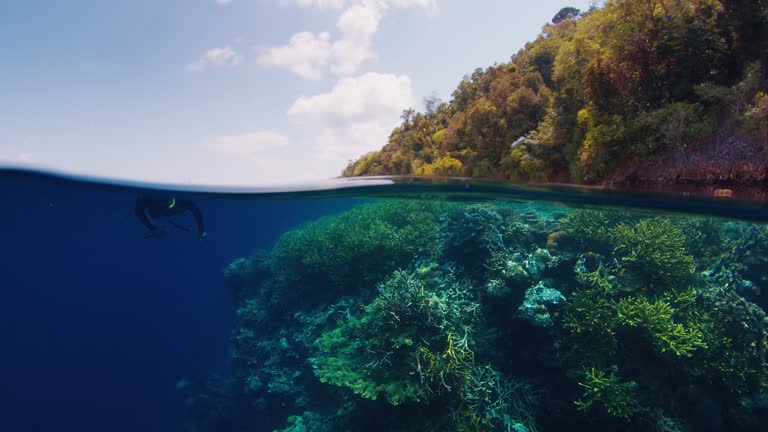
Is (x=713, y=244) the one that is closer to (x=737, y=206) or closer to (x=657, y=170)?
(x=737, y=206)

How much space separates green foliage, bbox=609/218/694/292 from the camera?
692 cm

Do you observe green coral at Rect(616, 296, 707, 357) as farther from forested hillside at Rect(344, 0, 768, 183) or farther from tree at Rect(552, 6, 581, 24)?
tree at Rect(552, 6, 581, 24)

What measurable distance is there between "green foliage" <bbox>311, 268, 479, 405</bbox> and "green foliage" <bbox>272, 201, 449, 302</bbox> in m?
2.06

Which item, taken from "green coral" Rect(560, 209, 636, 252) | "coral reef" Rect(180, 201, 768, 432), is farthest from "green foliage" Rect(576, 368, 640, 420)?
"green coral" Rect(560, 209, 636, 252)

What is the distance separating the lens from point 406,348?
6.24m

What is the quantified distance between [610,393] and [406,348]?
3.72 metres

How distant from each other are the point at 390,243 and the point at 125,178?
825 centimetres

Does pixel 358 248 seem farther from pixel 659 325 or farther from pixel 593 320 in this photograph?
pixel 659 325

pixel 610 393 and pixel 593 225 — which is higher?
pixel 593 225

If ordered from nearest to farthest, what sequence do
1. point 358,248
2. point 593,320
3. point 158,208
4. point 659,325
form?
1. point 659,325
2. point 593,320
3. point 358,248
4. point 158,208

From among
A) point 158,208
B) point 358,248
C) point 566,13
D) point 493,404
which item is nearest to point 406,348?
point 493,404

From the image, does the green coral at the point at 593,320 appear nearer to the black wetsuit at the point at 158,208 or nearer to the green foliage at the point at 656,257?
the green foliage at the point at 656,257

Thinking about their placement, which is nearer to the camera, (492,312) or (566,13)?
(492,312)

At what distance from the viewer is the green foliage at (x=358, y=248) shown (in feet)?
30.9
